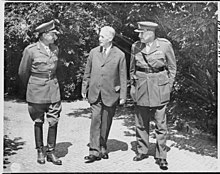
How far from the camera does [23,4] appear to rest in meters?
4.57

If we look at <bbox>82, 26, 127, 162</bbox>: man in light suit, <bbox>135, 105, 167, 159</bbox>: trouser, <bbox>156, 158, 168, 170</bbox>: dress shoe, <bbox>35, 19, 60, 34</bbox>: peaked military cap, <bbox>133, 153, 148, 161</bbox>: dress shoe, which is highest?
<bbox>35, 19, 60, 34</bbox>: peaked military cap

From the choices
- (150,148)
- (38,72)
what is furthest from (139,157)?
(38,72)

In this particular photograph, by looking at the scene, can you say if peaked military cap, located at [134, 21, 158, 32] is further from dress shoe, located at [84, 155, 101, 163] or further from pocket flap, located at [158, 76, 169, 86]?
dress shoe, located at [84, 155, 101, 163]

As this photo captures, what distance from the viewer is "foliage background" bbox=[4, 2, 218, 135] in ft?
14.6

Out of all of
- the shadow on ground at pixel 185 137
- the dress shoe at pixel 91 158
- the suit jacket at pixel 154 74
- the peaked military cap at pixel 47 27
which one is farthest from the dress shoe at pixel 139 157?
the peaked military cap at pixel 47 27

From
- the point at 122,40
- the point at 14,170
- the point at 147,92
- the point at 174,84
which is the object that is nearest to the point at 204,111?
the point at 174,84

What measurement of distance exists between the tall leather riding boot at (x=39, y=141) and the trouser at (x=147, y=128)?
1038mm

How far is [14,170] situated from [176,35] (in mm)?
2346

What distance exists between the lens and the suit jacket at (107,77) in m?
4.29

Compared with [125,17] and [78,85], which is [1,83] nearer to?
[78,85]

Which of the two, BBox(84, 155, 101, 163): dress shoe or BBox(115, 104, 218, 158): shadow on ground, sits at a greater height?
BBox(115, 104, 218, 158): shadow on ground

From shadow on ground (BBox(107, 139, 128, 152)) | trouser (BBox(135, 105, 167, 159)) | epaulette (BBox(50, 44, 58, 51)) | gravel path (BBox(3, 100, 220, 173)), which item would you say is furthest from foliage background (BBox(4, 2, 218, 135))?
shadow on ground (BBox(107, 139, 128, 152))

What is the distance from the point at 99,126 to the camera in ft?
14.4

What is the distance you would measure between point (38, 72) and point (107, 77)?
73 cm
